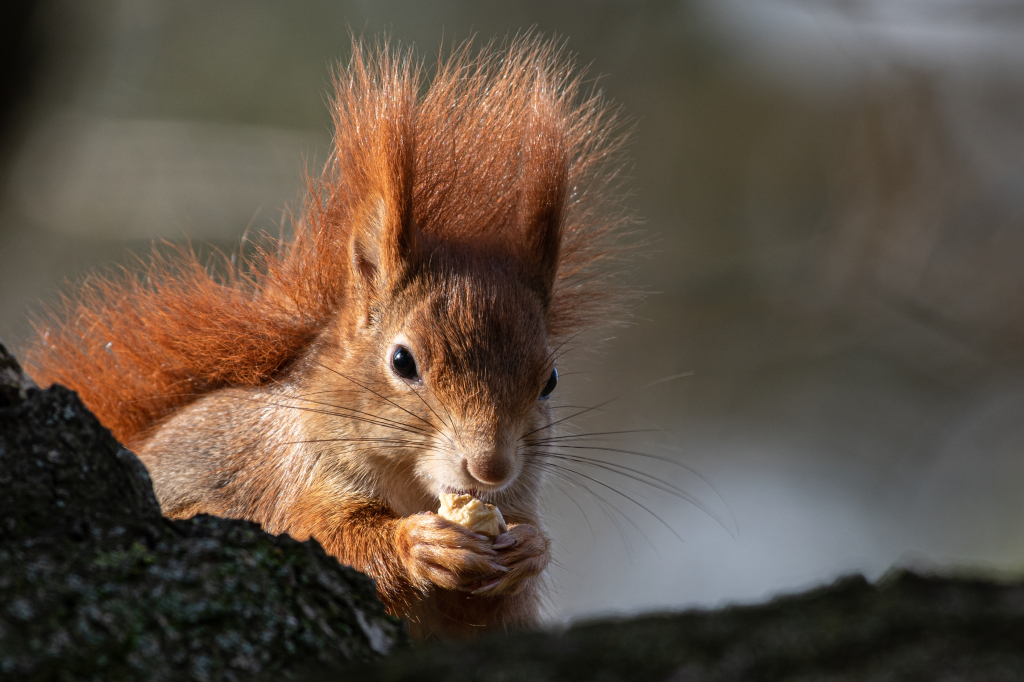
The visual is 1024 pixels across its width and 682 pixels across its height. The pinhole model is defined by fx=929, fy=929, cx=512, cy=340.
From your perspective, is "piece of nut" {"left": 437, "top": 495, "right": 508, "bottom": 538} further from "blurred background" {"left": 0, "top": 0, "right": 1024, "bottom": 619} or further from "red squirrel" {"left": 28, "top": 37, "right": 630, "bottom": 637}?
"blurred background" {"left": 0, "top": 0, "right": 1024, "bottom": 619}

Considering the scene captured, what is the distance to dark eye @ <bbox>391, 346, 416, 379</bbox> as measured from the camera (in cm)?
155

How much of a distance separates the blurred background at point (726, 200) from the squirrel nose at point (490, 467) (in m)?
2.59

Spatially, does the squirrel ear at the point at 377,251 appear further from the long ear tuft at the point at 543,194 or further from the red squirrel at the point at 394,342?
the long ear tuft at the point at 543,194

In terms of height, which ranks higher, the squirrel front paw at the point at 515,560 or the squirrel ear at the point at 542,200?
the squirrel ear at the point at 542,200

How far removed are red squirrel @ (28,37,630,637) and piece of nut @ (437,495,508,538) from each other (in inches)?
1.0

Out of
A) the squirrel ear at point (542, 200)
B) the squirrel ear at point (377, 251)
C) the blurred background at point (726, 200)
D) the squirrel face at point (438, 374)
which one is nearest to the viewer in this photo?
the squirrel face at point (438, 374)

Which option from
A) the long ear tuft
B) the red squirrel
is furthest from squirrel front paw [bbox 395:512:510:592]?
the long ear tuft

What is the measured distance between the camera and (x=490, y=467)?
1401 mm

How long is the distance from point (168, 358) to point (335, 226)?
43 centimetres

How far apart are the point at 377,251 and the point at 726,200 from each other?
380 cm

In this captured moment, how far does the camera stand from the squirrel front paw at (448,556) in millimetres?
1364

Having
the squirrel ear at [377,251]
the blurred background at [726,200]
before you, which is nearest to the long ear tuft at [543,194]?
the squirrel ear at [377,251]

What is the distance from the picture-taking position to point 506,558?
141cm

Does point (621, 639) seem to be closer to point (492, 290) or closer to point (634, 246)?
point (492, 290)
